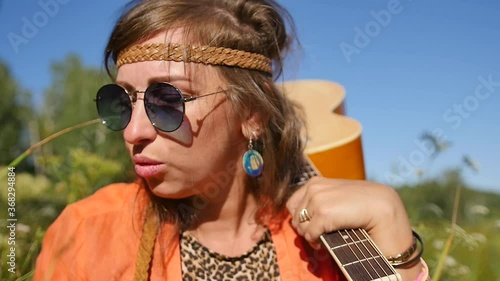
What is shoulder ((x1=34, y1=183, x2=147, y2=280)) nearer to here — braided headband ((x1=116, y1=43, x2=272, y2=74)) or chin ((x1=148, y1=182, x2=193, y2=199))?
chin ((x1=148, y1=182, x2=193, y2=199))

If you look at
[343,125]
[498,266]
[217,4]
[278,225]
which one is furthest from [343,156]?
[217,4]

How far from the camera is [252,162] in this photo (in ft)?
6.00

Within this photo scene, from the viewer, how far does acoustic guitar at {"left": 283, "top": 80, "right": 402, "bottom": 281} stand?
4.41 feet

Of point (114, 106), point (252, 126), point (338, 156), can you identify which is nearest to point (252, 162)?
point (252, 126)

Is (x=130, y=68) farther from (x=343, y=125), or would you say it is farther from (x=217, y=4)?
(x=343, y=125)

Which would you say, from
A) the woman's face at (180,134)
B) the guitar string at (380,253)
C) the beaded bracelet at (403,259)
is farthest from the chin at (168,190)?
the beaded bracelet at (403,259)

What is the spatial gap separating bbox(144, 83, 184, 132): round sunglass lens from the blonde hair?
0.22 m

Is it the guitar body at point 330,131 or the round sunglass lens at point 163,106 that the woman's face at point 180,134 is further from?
the guitar body at point 330,131

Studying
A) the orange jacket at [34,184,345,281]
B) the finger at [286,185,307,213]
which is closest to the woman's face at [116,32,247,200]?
the orange jacket at [34,184,345,281]

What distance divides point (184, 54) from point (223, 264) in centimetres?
80

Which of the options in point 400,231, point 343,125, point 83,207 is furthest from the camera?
point 343,125

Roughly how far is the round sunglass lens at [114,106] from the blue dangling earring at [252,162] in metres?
0.47

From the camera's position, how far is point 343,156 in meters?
2.55

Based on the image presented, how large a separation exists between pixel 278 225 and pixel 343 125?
107 centimetres
